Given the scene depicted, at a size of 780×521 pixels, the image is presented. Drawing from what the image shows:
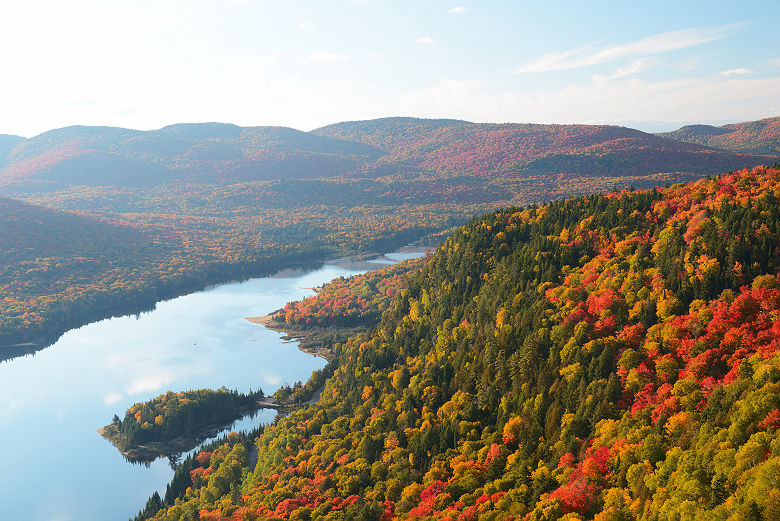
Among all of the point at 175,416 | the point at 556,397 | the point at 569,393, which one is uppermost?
the point at 569,393

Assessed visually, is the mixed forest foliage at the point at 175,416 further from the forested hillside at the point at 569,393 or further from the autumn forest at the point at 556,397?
the forested hillside at the point at 569,393

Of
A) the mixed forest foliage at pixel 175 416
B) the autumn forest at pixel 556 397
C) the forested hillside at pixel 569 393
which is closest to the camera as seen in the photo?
the forested hillside at pixel 569 393

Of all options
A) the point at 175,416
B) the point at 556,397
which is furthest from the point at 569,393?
the point at 175,416

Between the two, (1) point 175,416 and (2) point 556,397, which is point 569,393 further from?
(1) point 175,416

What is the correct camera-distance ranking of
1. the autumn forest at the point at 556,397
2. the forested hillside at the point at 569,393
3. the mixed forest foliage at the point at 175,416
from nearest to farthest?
the forested hillside at the point at 569,393 < the autumn forest at the point at 556,397 < the mixed forest foliage at the point at 175,416

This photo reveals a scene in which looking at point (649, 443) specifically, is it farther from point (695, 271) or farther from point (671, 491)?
point (695, 271)

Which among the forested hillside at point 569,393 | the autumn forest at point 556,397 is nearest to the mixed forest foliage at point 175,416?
the autumn forest at point 556,397

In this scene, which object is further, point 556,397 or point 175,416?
point 175,416

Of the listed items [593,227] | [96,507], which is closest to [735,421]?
[593,227]

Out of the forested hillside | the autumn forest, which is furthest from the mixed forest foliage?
the forested hillside

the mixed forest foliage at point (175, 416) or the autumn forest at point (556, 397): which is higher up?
the autumn forest at point (556, 397)
